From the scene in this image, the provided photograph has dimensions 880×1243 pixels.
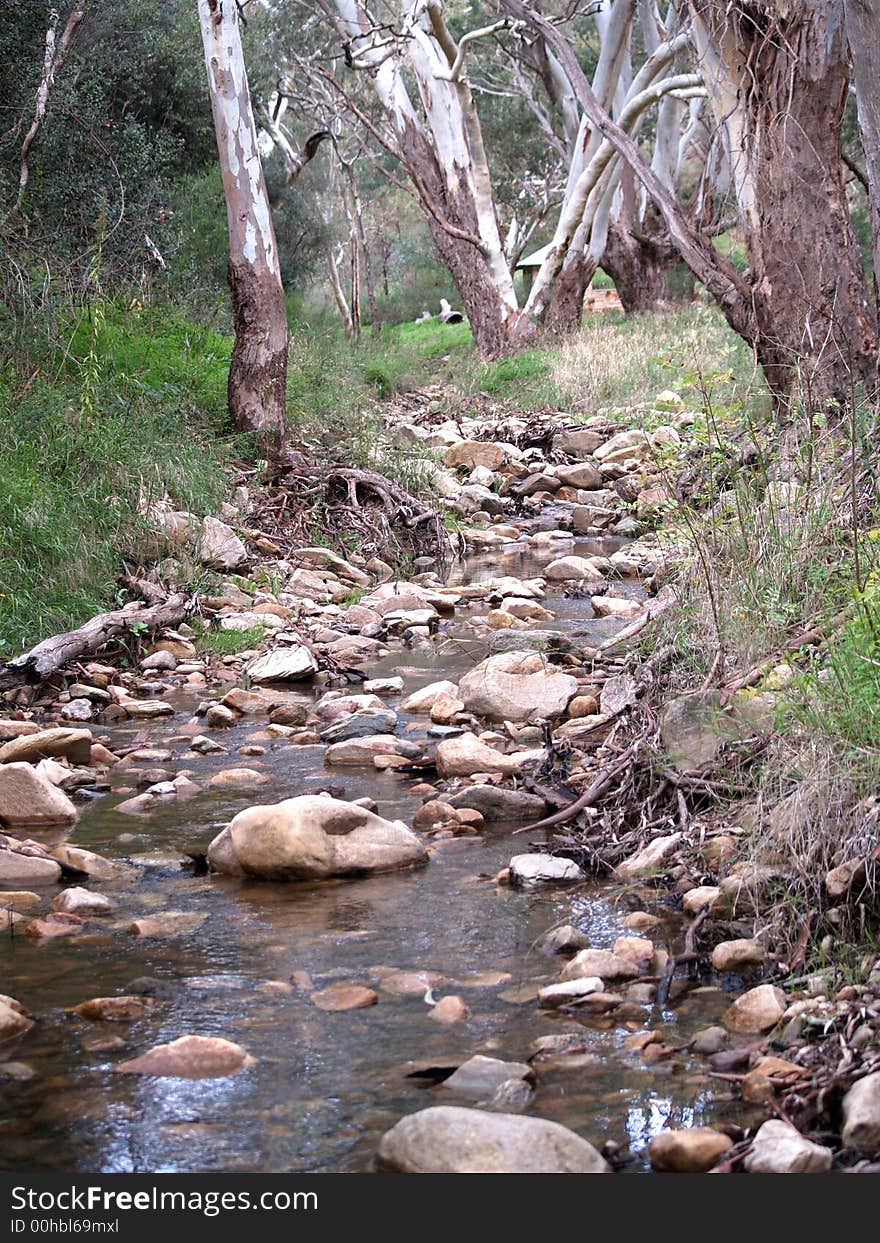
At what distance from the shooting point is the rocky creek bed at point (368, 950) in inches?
84.7

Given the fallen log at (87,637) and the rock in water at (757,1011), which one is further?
the fallen log at (87,637)

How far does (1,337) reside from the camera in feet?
26.3

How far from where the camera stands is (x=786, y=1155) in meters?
1.95

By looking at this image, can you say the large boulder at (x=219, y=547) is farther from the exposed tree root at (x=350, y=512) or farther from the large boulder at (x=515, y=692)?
the large boulder at (x=515, y=692)

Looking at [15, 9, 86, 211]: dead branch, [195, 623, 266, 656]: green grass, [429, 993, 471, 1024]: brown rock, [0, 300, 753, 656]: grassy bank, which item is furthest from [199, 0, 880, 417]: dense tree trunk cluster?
[195, 623, 266, 656]: green grass

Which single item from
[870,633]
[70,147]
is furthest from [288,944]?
[70,147]

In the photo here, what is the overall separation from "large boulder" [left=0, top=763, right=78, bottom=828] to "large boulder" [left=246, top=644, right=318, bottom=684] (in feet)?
6.36

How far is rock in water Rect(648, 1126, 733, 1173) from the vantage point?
2.02 m

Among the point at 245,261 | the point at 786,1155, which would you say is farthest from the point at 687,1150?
the point at 245,261

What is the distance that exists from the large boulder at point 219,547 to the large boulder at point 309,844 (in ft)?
12.2

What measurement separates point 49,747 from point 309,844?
1515 millimetres

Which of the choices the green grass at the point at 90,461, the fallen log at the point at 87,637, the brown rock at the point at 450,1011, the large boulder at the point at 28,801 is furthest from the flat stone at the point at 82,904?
the green grass at the point at 90,461

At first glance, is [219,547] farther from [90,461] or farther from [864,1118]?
[864,1118]

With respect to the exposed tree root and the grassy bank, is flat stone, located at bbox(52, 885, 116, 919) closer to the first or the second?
the grassy bank
